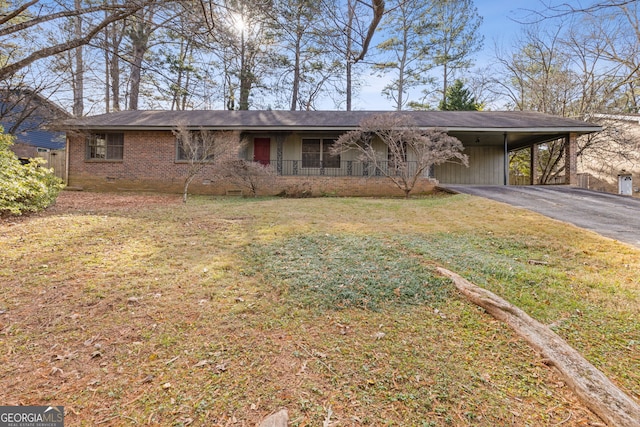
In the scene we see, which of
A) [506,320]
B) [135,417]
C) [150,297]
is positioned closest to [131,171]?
[150,297]

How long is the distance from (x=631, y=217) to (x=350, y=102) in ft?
→ 59.1

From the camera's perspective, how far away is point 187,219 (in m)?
6.43

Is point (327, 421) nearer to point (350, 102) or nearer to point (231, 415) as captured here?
point (231, 415)

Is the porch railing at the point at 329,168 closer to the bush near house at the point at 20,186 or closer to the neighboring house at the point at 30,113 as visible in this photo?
the bush near house at the point at 20,186

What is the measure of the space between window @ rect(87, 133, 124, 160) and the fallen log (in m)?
15.6

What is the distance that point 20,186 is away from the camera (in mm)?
5898

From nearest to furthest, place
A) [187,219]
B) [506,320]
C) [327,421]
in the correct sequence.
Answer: [327,421] → [506,320] → [187,219]

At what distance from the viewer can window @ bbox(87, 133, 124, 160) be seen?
13.8 m

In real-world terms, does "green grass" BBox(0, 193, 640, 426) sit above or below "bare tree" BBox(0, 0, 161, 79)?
below

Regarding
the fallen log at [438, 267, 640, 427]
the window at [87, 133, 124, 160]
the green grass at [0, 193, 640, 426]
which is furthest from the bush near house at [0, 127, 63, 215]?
the fallen log at [438, 267, 640, 427]

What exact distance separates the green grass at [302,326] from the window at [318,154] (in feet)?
33.0

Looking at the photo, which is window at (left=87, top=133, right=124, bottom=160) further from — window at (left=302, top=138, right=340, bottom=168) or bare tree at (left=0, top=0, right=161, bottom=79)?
window at (left=302, top=138, right=340, bottom=168)
